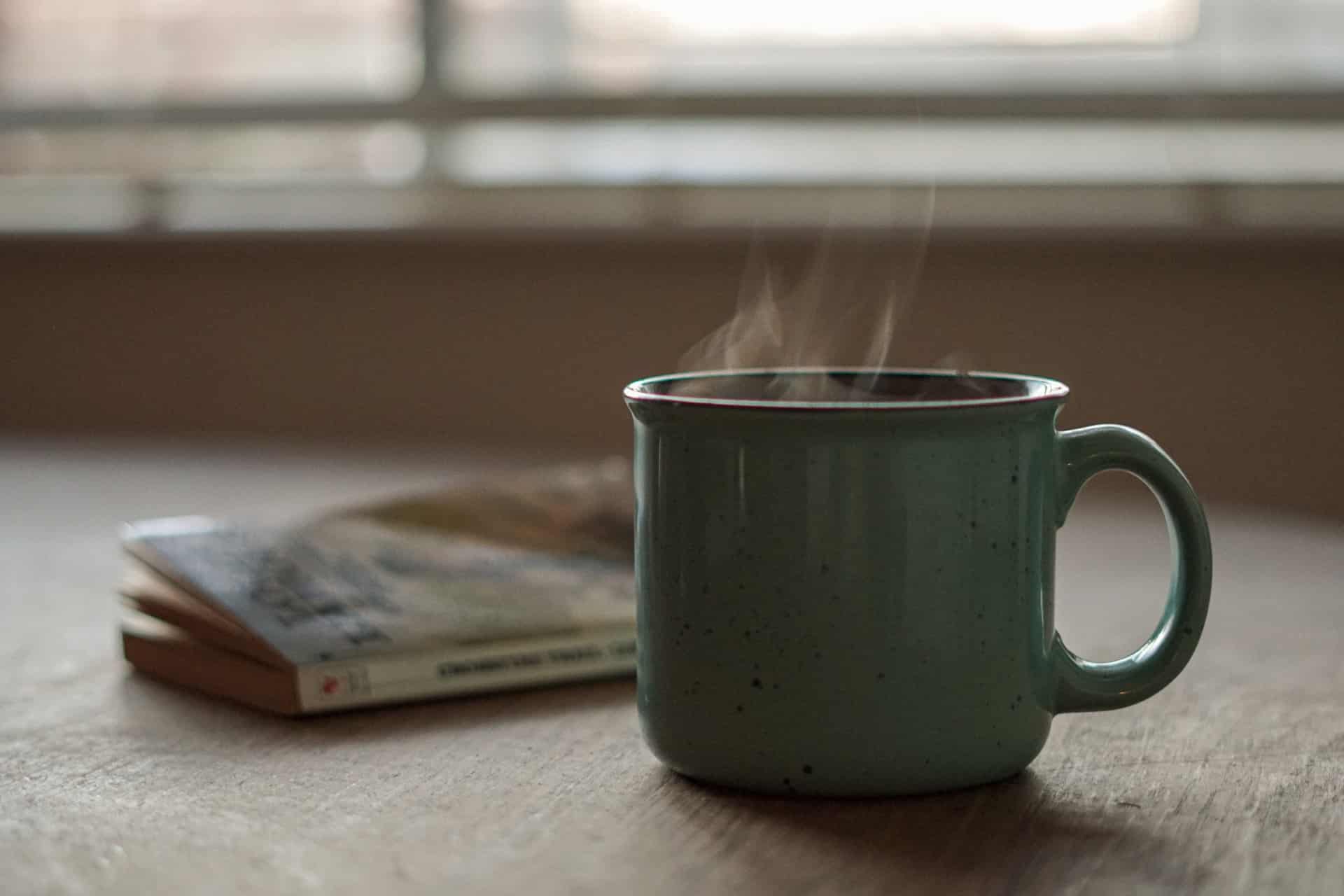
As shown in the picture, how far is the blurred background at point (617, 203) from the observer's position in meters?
1.87

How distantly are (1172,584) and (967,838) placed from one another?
0.13m

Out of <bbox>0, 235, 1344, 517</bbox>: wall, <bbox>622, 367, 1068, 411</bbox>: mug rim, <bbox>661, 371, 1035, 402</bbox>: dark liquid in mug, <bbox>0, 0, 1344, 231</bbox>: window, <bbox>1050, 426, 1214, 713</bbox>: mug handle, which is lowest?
<bbox>0, 235, 1344, 517</bbox>: wall

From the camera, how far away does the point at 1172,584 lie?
519mm

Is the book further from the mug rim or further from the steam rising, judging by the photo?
the steam rising

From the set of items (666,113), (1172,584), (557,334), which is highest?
(666,113)

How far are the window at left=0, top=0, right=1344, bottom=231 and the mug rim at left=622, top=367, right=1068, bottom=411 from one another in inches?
55.6

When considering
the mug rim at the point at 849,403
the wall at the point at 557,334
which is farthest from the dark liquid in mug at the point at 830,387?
the wall at the point at 557,334

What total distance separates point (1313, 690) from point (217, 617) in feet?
1.47

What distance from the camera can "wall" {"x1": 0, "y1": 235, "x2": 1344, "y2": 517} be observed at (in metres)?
1.86

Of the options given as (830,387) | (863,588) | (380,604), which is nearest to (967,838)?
(863,588)

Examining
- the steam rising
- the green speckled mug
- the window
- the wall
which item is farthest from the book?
the window

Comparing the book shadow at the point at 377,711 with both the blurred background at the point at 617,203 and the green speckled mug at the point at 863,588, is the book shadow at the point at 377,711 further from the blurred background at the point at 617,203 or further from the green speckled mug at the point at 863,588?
the blurred background at the point at 617,203

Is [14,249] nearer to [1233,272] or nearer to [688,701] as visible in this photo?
[1233,272]

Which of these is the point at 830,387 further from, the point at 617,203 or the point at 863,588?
the point at 617,203
